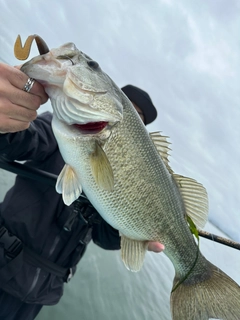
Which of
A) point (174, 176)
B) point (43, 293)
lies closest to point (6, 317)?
point (43, 293)

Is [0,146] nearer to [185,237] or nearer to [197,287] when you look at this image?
[185,237]

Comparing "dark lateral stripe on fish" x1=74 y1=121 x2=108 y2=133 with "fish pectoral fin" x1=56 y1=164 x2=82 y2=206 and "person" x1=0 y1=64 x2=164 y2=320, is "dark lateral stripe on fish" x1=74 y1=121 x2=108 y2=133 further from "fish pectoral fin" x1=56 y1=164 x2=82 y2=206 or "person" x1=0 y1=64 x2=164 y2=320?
"person" x1=0 y1=64 x2=164 y2=320

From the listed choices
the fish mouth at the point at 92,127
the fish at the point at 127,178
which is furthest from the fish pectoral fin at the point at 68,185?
the fish mouth at the point at 92,127

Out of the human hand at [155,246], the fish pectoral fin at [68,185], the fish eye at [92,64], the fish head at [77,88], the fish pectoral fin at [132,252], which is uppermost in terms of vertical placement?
the fish eye at [92,64]

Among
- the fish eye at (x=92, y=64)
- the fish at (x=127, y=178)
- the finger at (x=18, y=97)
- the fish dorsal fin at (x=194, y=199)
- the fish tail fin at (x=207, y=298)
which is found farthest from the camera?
the fish dorsal fin at (x=194, y=199)

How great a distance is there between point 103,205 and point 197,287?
108cm

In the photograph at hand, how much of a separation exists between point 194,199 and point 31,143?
134 cm

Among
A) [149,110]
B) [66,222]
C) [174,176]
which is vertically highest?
[149,110]

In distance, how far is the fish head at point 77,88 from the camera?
135 centimetres

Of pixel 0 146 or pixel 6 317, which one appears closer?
pixel 0 146

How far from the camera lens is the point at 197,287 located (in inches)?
84.0

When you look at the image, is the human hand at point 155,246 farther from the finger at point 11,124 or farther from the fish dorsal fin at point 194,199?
the finger at point 11,124

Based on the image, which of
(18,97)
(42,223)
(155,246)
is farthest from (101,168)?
(42,223)

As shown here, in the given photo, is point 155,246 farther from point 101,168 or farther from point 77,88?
point 77,88
